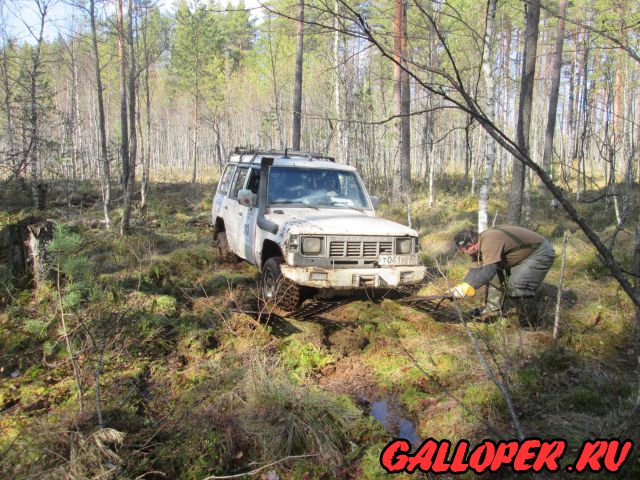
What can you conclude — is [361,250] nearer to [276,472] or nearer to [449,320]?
[449,320]

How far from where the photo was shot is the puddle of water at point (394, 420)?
3387 mm

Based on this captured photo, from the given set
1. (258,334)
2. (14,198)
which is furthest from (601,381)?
(14,198)

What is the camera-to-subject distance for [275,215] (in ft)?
18.9

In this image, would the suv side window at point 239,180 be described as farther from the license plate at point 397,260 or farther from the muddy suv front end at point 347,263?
the license plate at point 397,260

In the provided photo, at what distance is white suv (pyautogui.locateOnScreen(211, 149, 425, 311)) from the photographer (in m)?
5.00

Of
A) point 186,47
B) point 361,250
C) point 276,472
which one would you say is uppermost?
point 186,47

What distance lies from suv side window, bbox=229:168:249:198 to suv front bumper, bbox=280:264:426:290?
2509 millimetres

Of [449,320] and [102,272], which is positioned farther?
[102,272]

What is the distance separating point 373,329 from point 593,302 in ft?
10.1

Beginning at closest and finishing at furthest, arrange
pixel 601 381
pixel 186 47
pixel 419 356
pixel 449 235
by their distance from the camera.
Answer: pixel 601 381 < pixel 419 356 < pixel 449 235 < pixel 186 47

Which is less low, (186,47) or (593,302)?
(186,47)

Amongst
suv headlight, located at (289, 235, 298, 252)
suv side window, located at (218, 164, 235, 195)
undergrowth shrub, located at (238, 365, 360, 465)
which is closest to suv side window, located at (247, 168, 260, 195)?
suv side window, located at (218, 164, 235, 195)

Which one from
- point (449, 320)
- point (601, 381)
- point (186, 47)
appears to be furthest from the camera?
point (186, 47)

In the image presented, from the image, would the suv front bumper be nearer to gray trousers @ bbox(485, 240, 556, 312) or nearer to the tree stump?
gray trousers @ bbox(485, 240, 556, 312)
